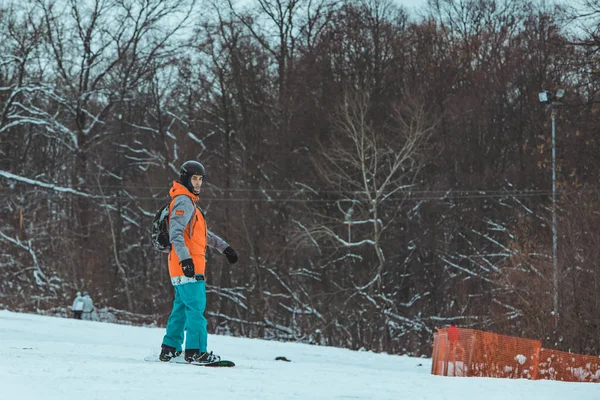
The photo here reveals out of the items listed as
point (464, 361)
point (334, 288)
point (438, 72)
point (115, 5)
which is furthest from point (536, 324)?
point (115, 5)

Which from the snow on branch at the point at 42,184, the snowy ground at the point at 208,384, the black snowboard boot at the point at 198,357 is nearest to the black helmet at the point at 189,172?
the black snowboard boot at the point at 198,357

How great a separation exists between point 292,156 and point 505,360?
32360 millimetres

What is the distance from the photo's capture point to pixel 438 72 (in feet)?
150

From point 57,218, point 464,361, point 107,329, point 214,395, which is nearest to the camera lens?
point 214,395

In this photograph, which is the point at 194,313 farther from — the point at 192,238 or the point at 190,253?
the point at 192,238

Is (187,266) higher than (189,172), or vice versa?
(189,172)

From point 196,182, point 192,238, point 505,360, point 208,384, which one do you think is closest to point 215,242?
point 192,238

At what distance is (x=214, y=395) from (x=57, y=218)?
43840 millimetres

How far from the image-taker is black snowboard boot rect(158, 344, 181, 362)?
28.2 ft

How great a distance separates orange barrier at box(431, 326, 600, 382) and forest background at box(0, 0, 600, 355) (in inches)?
948

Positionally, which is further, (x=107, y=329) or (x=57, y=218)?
(x=57, y=218)

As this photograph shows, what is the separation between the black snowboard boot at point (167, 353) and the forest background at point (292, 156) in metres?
27.4

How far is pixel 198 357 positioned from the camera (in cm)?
840

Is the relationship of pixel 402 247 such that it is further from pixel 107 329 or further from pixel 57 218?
pixel 107 329
